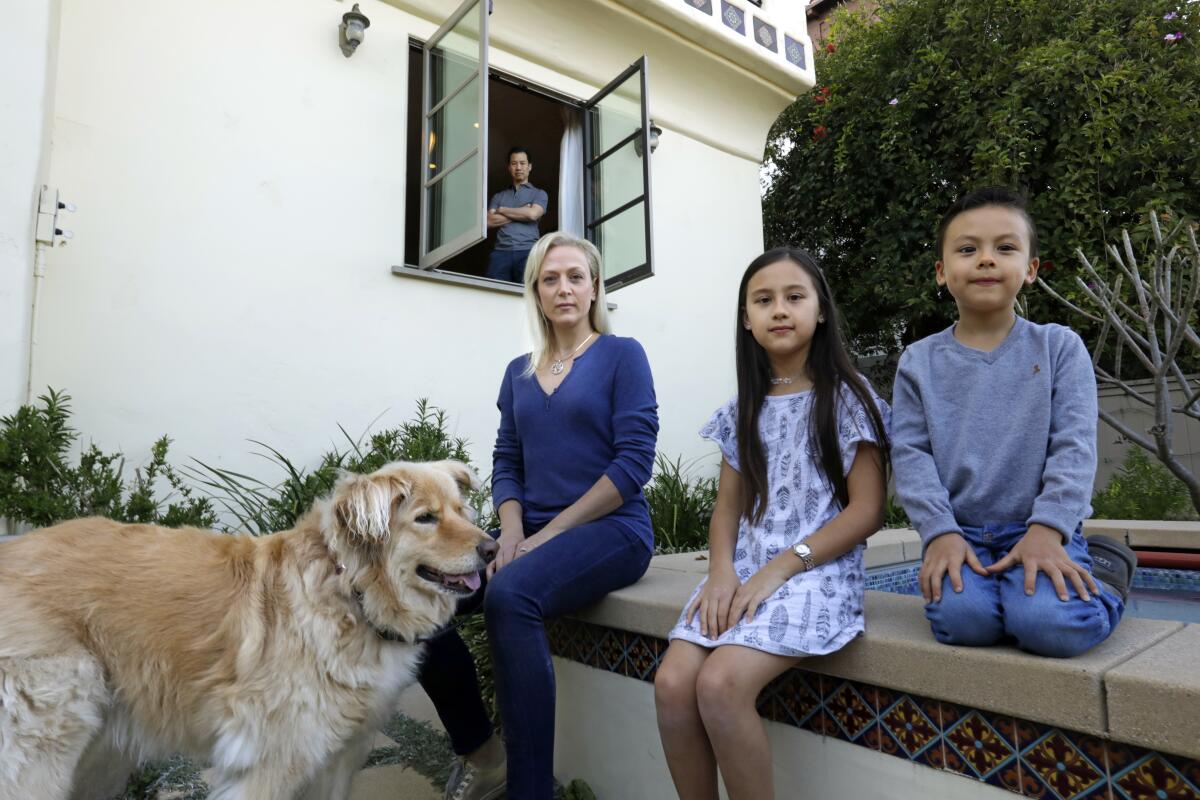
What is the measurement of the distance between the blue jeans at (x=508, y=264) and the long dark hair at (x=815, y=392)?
15.3 feet

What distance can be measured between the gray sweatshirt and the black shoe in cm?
17

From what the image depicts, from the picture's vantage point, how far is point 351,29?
16.0 ft

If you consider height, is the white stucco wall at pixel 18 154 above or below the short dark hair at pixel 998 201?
above

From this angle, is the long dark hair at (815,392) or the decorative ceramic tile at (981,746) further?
the long dark hair at (815,392)

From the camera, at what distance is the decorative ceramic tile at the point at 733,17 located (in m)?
6.96

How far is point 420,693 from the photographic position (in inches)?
128

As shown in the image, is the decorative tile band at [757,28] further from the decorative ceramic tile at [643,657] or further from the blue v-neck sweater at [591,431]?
the decorative ceramic tile at [643,657]

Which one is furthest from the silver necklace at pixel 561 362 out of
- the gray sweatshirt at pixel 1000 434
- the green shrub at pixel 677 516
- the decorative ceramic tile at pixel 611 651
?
the green shrub at pixel 677 516

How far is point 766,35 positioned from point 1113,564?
282 inches

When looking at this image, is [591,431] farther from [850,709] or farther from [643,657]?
[850,709]

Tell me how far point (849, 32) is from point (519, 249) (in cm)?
585

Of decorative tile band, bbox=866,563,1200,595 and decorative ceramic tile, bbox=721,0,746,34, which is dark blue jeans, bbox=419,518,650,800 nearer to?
decorative tile band, bbox=866,563,1200,595

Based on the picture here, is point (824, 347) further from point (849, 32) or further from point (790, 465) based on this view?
point (849, 32)

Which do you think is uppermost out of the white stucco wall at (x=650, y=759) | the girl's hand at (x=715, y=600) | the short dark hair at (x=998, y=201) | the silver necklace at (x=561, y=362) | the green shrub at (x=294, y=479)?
the short dark hair at (x=998, y=201)
